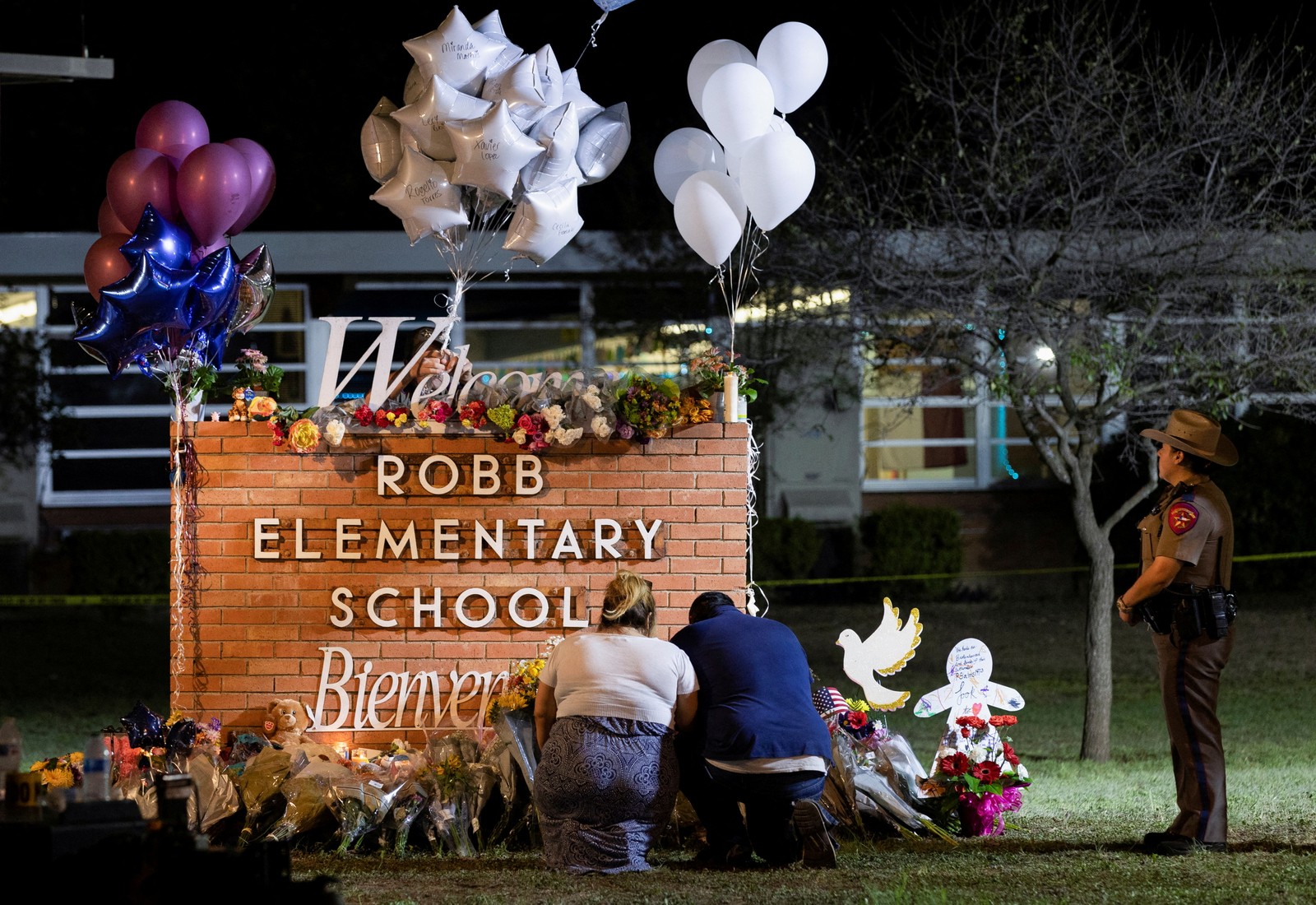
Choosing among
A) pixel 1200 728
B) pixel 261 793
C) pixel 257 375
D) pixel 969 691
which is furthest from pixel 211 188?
pixel 1200 728

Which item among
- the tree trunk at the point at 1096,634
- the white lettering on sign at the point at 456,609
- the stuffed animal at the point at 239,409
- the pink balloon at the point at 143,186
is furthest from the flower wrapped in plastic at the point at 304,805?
the tree trunk at the point at 1096,634

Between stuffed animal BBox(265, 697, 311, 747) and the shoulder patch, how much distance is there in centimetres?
450

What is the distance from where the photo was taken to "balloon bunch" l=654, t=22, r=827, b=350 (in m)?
7.69

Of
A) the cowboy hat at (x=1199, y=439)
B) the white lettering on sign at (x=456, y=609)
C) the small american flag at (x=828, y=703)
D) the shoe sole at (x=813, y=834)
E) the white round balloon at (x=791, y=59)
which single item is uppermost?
the white round balloon at (x=791, y=59)

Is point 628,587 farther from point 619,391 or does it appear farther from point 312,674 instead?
point 312,674

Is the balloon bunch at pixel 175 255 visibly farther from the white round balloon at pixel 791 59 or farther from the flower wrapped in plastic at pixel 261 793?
the white round balloon at pixel 791 59

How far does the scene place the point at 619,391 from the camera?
774 centimetres

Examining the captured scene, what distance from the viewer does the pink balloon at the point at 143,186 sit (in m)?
7.54

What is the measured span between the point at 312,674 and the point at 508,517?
1.37 meters

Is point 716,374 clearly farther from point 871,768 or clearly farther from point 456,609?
point 871,768

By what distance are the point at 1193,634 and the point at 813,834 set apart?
1863 mm

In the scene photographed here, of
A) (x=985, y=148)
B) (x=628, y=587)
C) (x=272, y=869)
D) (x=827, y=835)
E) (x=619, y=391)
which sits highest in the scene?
(x=985, y=148)

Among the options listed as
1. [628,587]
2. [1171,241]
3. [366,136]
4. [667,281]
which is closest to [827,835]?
[628,587]

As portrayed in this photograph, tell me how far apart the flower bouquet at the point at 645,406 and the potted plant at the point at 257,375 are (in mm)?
1909
